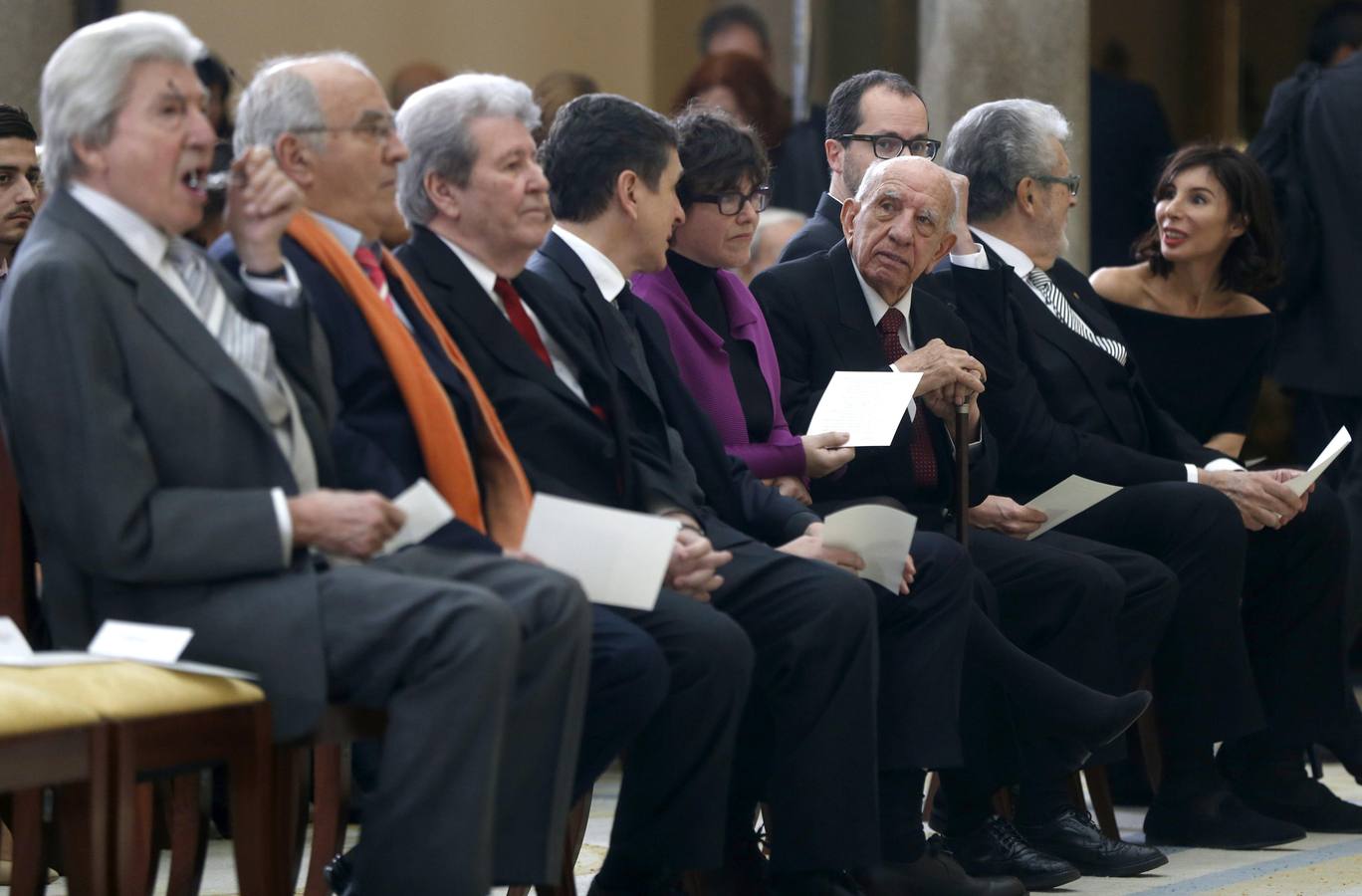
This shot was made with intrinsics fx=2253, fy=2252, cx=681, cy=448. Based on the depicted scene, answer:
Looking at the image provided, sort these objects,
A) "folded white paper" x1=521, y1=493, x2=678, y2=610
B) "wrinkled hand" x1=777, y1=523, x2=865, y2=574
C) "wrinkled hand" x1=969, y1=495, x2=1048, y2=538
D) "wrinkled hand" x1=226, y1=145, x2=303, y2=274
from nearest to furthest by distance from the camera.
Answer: "wrinkled hand" x1=226, y1=145, x2=303, y2=274 < "folded white paper" x1=521, y1=493, x2=678, y2=610 < "wrinkled hand" x1=777, y1=523, x2=865, y2=574 < "wrinkled hand" x1=969, y1=495, x2=1048, y2=538

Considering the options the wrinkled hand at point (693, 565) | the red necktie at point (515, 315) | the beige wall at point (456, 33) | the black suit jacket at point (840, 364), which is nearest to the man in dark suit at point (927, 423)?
the black suit jacket at point (840, 364)

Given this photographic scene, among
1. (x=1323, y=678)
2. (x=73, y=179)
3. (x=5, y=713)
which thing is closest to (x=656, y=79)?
(x=1323, y=678)

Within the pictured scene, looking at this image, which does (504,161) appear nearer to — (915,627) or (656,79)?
(915,627)

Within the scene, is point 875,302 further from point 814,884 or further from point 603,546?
point 603,546

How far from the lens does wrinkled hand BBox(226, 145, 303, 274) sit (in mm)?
3541

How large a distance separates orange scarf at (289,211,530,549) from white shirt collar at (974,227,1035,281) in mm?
2162

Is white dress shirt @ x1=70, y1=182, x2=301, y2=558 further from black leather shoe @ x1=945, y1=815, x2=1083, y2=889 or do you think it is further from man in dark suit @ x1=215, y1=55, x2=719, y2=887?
black leather shoe @ x1=945, y1=815, x2=1083, y2=889

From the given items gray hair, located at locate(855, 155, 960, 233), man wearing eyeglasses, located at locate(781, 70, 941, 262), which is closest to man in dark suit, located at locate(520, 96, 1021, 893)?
gray hair, located at locate(855, 155, 960, 233)

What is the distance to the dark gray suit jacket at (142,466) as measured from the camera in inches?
128

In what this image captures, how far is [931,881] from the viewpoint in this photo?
14.3ft

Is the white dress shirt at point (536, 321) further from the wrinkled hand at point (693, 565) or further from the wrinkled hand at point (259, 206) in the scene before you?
the wrinkled hand at point (259, 206)

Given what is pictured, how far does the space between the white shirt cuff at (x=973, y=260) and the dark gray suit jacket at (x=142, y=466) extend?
2497 millimetres

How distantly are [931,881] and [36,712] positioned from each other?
1928 mm

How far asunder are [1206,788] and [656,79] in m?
4.84
